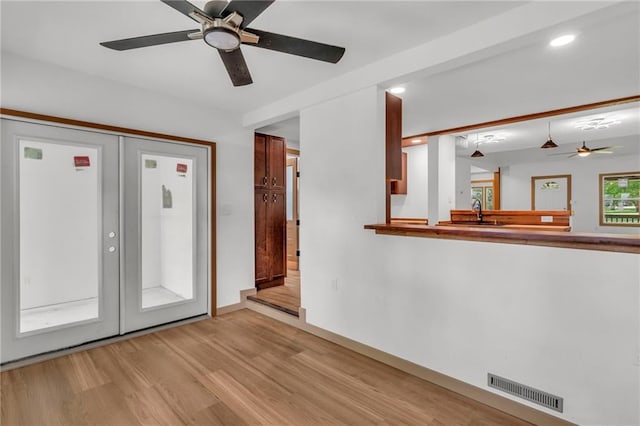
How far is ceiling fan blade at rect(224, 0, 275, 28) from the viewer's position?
4.99 feet

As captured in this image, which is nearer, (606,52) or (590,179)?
(606,52)

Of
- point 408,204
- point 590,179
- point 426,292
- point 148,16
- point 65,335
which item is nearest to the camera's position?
point 148,16

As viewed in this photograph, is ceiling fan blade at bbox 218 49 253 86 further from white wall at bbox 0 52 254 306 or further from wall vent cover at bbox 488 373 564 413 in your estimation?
wall vent cover at bbox 488 373 564 413

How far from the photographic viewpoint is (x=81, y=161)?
301cm

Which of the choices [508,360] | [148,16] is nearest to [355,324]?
[508,360]

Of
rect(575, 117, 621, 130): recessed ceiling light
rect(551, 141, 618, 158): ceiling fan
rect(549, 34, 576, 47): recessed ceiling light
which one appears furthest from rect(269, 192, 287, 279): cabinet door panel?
rect(551, 141, 618, 158): ceiling fan

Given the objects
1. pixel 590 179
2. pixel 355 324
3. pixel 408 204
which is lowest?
pixel 355 324

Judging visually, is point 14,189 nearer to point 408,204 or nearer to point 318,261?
point 318,261

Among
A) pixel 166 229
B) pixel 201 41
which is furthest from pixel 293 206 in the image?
pixel 201 41

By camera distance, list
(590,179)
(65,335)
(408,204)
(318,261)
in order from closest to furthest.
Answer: (65,335) → (318,261) → (408,204) → (590,179)

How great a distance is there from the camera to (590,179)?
8289 mm

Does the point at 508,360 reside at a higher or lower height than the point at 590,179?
lower

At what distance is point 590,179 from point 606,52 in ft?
24.4

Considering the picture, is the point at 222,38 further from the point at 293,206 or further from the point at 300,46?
the point at 293,206
